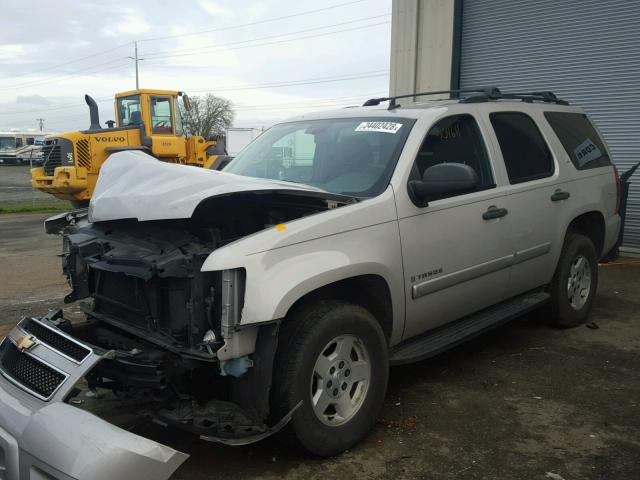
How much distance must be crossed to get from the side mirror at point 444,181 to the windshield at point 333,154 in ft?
0.68

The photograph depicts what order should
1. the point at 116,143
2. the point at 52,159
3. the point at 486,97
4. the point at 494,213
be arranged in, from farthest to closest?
the point at 116,143 < the point at 52,159 < the point at 486,97 < the point at 494,213

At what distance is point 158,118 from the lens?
49.4 ft

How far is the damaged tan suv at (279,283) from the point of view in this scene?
2811mm

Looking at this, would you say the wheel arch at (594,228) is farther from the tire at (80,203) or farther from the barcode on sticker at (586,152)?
the tire at (80,203)

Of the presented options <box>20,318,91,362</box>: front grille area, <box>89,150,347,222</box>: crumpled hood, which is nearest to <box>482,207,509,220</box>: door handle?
→ <box>89,150,347,222</box>: crumpled hood

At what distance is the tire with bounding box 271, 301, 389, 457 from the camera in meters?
2.99

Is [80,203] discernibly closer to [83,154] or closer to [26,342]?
[83,154]

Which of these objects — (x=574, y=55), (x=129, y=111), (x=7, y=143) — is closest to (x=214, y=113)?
(x=7, y=143)

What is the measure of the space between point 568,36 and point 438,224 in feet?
23.4

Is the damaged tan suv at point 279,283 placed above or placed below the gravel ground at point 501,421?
above

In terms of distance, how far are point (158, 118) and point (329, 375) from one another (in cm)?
1311

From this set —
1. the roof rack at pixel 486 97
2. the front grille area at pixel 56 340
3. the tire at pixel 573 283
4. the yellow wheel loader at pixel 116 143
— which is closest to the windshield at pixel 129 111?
the yellow wheel loader at pixel 116 143

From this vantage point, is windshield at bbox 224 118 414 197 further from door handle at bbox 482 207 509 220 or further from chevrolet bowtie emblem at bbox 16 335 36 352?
chevrolet bowtie emblem at bbox 16 335 36 352

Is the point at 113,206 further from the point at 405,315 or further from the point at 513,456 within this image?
the point at 513,456
